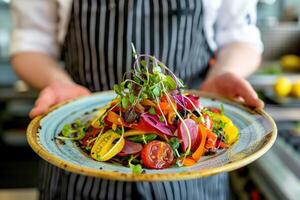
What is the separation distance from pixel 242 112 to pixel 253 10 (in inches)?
19.4

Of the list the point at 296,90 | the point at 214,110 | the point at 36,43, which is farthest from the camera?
the point at 296,90

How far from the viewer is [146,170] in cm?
72

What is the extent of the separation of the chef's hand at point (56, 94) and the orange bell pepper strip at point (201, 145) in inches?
13.2

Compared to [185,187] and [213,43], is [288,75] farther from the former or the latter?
[185,187]

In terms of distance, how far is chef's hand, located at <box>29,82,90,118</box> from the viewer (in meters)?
0.98

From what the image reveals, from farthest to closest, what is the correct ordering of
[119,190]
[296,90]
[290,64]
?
[290,64]
[296,90]
[119,190]

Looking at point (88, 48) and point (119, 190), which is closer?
point (119, 190)

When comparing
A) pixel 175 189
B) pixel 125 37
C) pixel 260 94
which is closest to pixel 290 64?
pixel 260 94

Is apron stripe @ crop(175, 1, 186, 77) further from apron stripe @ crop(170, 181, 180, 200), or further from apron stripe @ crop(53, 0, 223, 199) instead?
apron stripe @ crop(170, 181, 180, 200)

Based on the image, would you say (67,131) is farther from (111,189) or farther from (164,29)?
(164,29)

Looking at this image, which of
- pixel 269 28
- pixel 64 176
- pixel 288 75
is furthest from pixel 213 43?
pixel 269 28

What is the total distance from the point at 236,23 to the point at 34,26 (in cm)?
57

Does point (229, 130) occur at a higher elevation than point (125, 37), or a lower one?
lower

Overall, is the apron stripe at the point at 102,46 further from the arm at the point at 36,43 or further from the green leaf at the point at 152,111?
the green leaf at the point at 152,111
